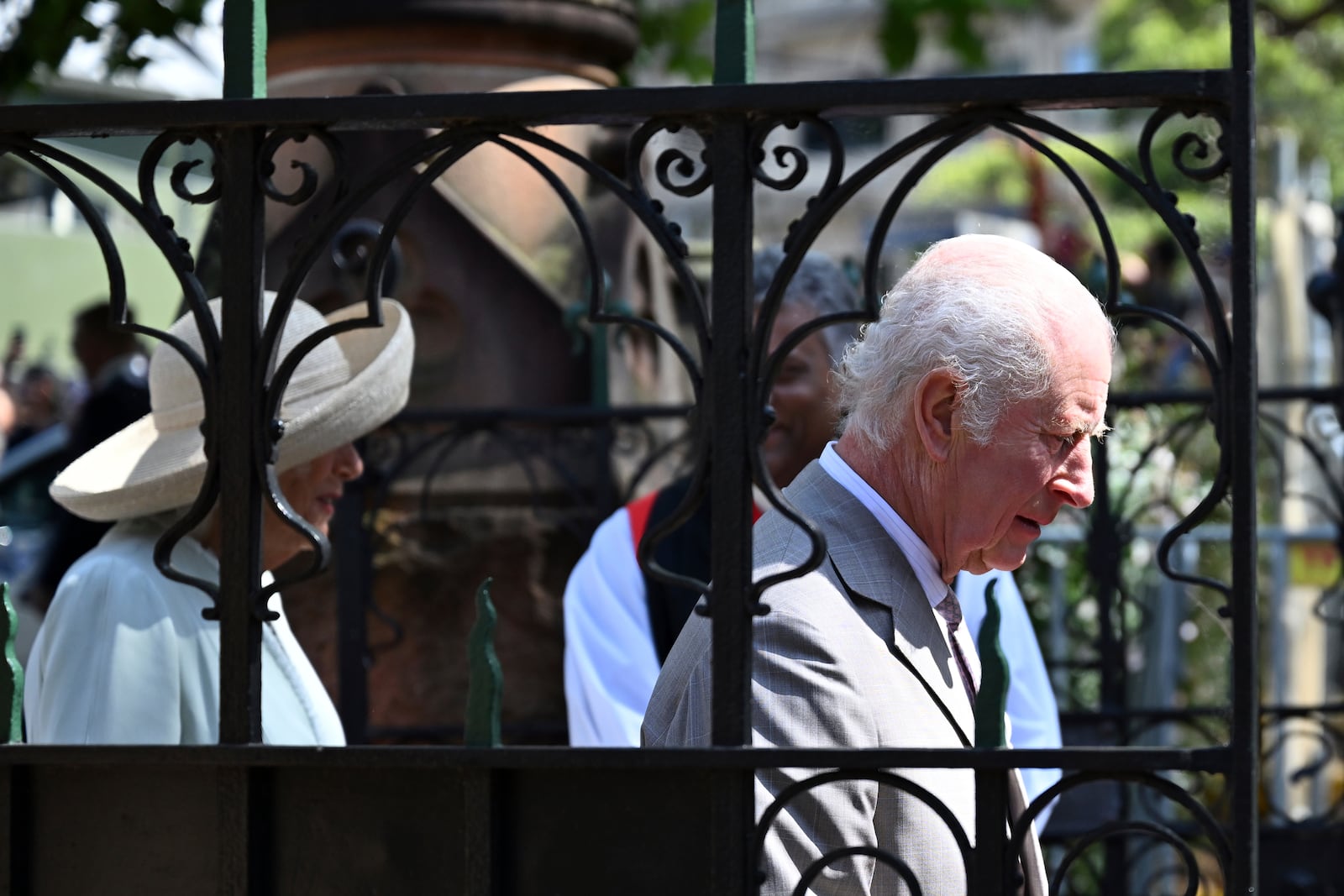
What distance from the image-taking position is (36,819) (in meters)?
1.81

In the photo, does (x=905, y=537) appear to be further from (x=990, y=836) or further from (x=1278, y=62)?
(x=1278, y=62)

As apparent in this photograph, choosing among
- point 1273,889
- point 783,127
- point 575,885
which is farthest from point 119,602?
point 1273,889

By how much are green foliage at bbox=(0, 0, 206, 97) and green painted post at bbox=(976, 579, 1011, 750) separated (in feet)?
10.0

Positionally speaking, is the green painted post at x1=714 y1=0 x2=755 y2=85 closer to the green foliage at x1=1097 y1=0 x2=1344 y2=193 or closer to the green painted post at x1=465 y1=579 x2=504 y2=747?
the green painted post at x1=465 y1=579 x2=504 y2=747

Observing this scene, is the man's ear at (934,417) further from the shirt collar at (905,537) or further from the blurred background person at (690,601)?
the blurred background person at (690,601)

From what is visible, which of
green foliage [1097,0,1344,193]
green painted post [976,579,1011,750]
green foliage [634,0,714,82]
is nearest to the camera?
green painted post [976,579,1011,750]

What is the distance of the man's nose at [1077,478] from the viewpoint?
2.11 m

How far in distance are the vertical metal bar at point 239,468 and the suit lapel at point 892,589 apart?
2.35 ft

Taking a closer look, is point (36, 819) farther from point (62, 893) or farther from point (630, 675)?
point (630, 675)

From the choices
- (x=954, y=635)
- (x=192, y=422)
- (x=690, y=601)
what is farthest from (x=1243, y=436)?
(x=690, y=601)

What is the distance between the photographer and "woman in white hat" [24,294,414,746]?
2463mm

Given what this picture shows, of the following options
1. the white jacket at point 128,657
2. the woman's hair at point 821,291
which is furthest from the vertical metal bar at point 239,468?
the woman's hair at point 821,291

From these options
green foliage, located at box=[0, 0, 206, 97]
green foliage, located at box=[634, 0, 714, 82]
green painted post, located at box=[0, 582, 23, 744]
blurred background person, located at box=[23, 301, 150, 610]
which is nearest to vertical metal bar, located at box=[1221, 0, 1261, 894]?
green painted post, located at box=[0, 582, 23, 744]

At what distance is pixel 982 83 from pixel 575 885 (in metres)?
0.92
